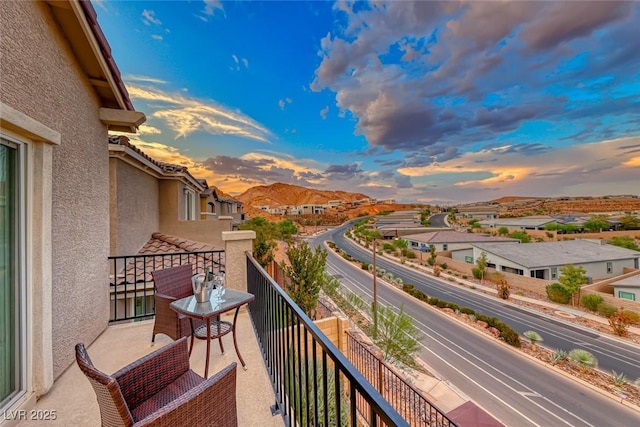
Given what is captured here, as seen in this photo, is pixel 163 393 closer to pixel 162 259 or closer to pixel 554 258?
pixel 162 259

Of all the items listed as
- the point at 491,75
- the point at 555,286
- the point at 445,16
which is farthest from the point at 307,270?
the point at 491,75

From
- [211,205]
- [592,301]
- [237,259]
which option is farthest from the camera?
[211,205]

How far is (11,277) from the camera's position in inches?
88.6

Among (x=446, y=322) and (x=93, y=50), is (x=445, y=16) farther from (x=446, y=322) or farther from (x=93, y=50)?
(x=446, y=322)

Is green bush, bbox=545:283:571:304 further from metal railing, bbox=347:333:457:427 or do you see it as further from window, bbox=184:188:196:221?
window, bbox=184:188:196:221

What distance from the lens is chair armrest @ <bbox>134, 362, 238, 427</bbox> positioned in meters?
1.21

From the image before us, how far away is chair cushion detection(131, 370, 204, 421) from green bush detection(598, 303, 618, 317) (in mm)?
24211

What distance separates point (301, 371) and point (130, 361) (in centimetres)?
279

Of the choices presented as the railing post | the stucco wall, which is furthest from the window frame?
the railing post

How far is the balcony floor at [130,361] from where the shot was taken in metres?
2.33

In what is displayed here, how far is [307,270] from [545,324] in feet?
55.0

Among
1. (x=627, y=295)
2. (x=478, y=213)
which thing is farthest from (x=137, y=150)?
(x=478, y=213)

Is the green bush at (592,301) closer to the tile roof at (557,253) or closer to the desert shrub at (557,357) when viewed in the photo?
the tile roof at (557,253)

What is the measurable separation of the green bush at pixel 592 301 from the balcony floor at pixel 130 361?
2391 centimetres
